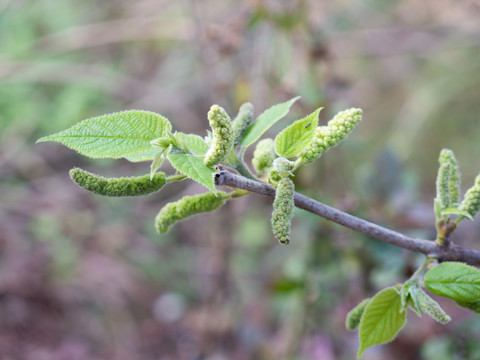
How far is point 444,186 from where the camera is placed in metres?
0.72

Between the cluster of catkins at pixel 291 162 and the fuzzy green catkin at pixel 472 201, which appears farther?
the fuzzy green catkin at pixel 472 201

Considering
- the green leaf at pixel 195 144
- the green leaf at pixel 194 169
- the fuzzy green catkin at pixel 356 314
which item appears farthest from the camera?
the fuzzy green catkin at pixel 356 314

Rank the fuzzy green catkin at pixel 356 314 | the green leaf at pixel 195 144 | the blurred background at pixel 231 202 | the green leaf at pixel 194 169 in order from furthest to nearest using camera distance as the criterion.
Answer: the blurred background at pixel 231 202 < the fuzzy green catkin at pixel 356 314 < the green leaf at pixel 195 144 < the green leaf at pixel 194 169

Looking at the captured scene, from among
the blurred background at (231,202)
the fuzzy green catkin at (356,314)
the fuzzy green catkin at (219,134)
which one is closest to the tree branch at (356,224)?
the fuzzy green catkin at (219,134)

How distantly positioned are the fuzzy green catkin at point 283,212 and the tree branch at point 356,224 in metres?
0.04

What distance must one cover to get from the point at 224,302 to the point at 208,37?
1179 mm

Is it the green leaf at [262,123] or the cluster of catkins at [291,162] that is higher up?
the green leaf at [262,123]

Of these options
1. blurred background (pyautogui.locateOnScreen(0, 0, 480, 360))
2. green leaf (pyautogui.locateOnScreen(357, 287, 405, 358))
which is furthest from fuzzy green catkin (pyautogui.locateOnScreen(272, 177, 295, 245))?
blurred background (pyautogui.locateOnScreen(0, 0, 480, 360))

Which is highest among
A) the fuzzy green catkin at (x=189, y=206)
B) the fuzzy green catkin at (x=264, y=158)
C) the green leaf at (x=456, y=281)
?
the fuzzy green catkin at (x=264, y=158)

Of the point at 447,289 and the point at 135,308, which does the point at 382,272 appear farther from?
the point at 135,308

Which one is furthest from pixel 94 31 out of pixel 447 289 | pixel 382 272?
pixel 447 289

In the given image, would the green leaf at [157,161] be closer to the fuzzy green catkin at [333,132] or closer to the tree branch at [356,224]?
the tree branch at [356,224]

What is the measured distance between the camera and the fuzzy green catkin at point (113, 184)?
59cm

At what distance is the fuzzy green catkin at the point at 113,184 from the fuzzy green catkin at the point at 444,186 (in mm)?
447
